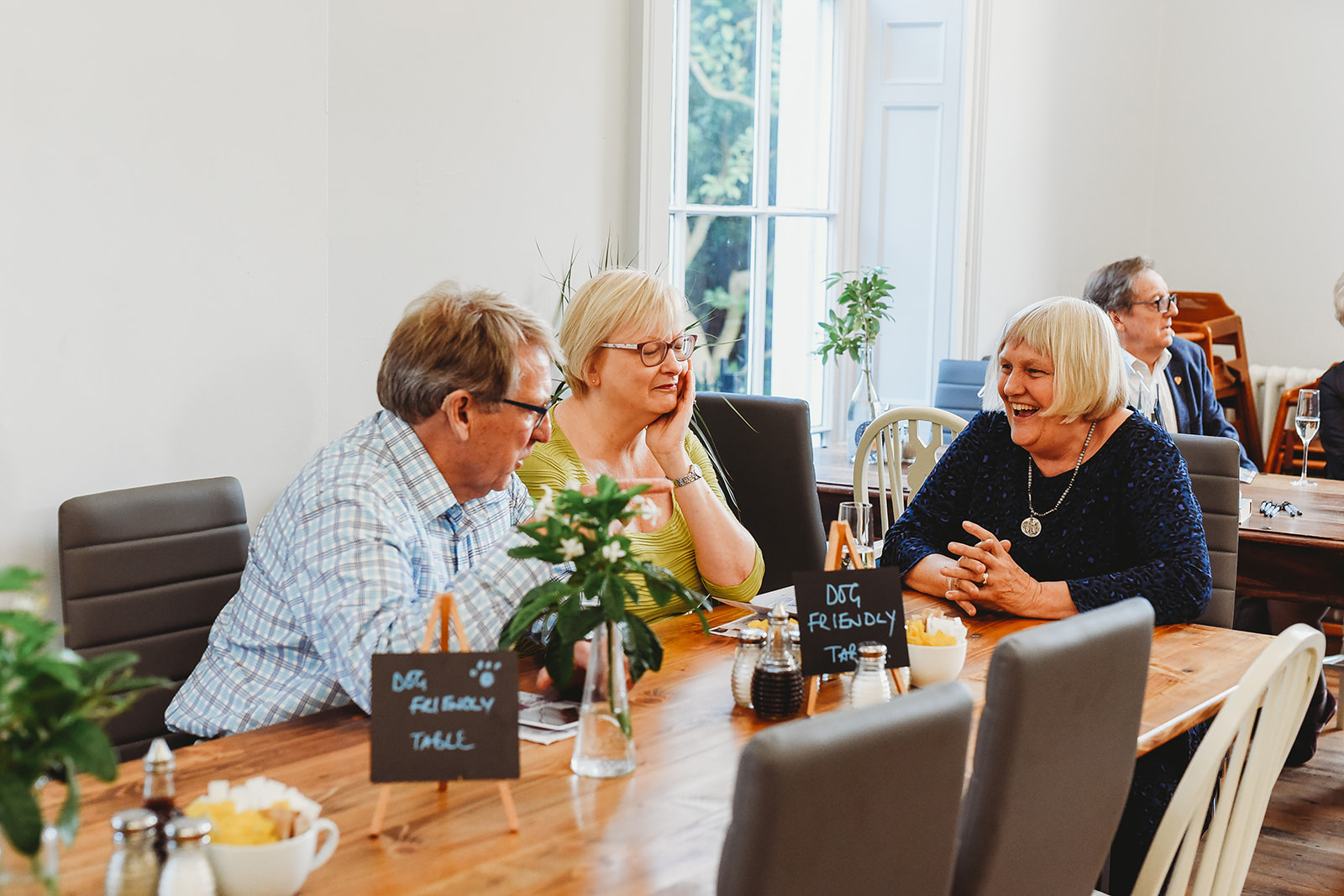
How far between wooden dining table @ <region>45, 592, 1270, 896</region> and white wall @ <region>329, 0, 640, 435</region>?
4.38ft

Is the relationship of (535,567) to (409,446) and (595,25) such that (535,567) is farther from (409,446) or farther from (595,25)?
(595,25)

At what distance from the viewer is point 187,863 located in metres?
1.07

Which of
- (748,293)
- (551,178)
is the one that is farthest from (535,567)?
(748,293)

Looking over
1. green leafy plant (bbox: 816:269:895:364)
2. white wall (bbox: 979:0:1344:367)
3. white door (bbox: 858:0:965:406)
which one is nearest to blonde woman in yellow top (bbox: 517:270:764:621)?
green leafy plant (bbox: 816:269:895:364)

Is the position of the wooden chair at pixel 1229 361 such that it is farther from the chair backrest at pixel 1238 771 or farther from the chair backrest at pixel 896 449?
the chair backrest at pixel 1238 771

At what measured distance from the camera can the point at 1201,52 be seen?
6344 millimetres

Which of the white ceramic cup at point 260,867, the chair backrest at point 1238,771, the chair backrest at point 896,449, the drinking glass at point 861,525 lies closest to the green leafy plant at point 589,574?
the white ceramic cup at point 260,867

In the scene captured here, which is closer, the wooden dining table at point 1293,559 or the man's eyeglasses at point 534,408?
the man's eyeglasses at point 534,408

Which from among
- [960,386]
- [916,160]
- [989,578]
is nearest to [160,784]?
[989,578]

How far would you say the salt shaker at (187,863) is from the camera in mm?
1064

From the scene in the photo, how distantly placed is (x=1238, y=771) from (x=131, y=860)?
1.26 meters

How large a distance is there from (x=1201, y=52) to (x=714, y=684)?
18.6 feet

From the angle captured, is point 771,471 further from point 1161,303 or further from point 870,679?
point 1161,303

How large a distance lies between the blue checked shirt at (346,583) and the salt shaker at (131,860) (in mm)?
505
